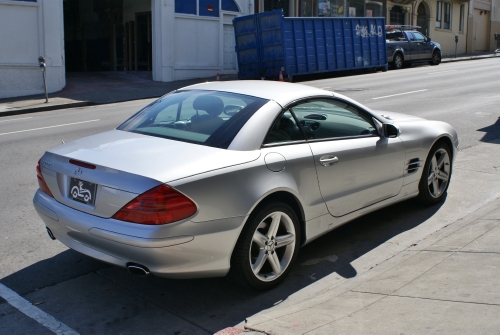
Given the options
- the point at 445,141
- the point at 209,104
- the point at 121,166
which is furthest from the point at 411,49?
the point at 121,166

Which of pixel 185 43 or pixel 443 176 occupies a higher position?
pixel 185 43

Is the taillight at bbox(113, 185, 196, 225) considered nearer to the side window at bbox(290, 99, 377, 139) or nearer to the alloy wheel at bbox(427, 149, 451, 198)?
the side window at bbox(290, 99, 377, 139)

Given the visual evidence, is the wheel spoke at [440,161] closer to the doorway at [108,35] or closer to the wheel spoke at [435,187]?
the wheel spoke at [435,187]

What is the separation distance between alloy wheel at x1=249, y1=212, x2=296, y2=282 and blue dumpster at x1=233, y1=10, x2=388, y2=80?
58.9ft

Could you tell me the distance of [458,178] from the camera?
7742 millimetres

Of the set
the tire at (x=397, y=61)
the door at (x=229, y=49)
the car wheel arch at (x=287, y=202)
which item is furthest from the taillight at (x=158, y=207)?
the tire at (x=397, y=61)

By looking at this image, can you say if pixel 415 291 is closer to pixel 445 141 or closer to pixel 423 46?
pixel 445 141

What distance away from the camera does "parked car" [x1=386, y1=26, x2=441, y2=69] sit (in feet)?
91.6

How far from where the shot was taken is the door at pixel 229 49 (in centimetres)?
2684

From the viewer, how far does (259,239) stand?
4.34m

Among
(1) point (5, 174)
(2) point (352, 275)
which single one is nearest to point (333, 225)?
(2) point (352, 275)

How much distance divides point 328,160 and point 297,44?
1839 centimetres

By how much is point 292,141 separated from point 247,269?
3.77 ft

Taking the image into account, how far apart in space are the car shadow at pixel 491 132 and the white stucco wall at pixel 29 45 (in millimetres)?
15087
